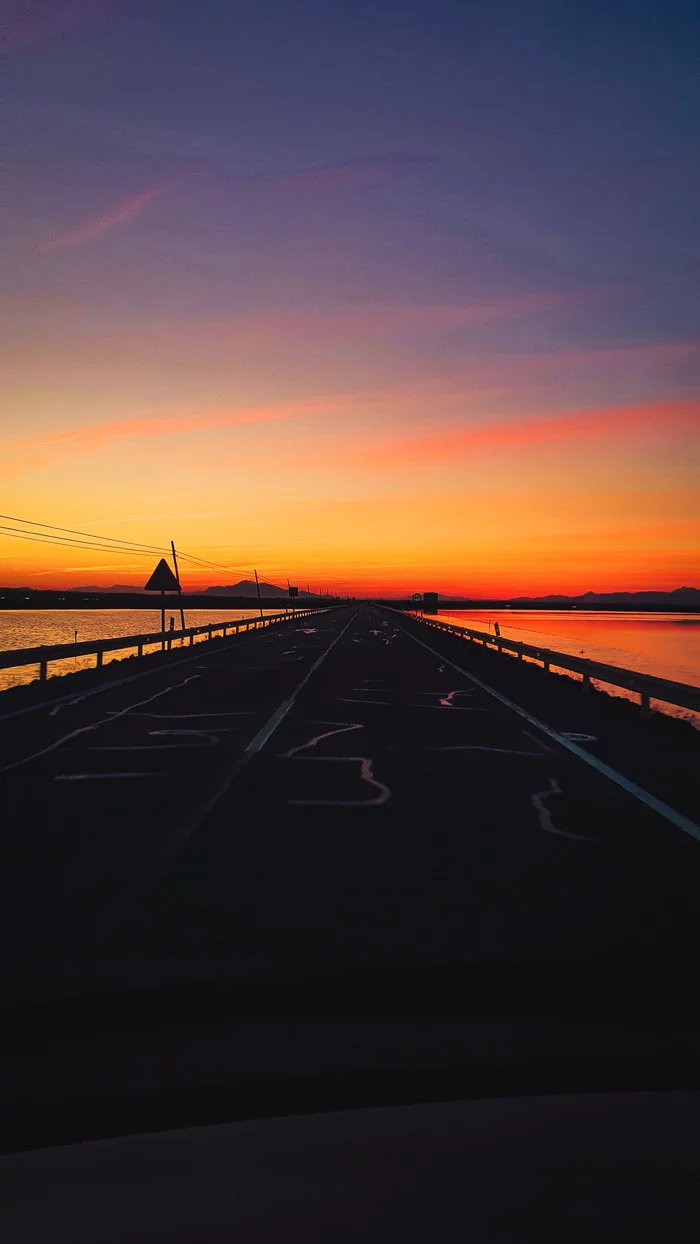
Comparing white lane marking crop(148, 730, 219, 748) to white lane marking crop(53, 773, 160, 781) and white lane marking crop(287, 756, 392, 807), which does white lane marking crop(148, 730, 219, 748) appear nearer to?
white lane marking crop(287, 756, 392, 807)

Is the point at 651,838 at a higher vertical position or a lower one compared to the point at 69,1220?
lower

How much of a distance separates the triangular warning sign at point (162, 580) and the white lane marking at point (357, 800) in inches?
1271

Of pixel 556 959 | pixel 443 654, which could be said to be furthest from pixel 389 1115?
pixel 443 654

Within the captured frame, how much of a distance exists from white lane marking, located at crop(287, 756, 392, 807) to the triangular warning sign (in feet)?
106

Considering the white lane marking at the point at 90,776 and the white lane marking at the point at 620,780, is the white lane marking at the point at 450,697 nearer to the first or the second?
the white lane marking at the point at 620,780

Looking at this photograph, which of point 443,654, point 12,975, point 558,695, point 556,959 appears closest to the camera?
point 12,975

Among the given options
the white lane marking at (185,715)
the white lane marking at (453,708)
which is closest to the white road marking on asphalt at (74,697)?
the white lane marking at (185,715)

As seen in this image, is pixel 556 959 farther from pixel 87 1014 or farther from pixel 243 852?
pixel 243 852

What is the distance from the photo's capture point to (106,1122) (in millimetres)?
3217

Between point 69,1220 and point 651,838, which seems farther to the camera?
point 651,838

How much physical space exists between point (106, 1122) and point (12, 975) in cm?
179

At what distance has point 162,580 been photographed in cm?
4419

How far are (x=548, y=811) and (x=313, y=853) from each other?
2.69 m

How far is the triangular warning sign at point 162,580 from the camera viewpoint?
43.9 metres
